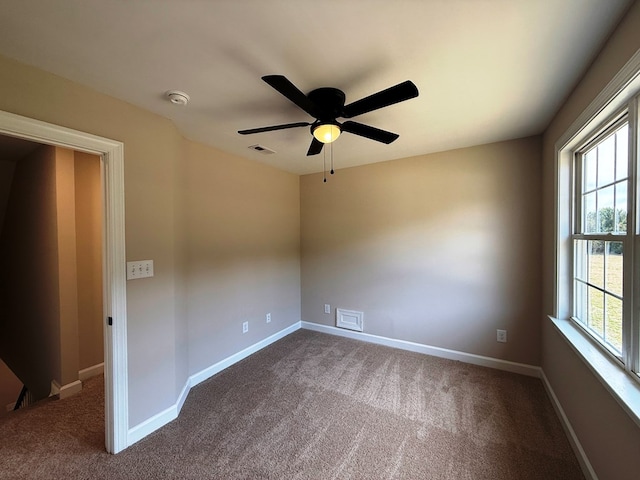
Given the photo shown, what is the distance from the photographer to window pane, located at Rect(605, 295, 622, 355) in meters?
1.46

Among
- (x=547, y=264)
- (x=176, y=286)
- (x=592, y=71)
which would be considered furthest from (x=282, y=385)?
(x=592, y=71)

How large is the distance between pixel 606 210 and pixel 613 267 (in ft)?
1.17

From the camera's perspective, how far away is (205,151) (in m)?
2.69

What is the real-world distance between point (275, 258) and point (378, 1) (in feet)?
9.82

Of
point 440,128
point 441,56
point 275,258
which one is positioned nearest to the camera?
point 441,56

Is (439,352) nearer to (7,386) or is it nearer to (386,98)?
(386,98)

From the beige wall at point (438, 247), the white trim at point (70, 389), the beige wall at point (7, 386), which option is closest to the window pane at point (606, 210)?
the beige wall at point (438, 247)

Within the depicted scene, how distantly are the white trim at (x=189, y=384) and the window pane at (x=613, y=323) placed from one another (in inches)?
118

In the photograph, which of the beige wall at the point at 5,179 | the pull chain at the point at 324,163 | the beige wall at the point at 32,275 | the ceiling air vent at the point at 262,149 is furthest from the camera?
the beige wall at the point at 5,179

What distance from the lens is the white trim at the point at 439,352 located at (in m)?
2.68

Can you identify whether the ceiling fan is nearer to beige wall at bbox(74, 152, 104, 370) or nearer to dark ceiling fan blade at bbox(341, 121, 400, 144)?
dark ceiling fan blade at bbox(341, 121, 400, 144)

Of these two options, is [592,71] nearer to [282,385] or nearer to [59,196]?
[282,385]

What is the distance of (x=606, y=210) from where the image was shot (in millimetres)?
1604

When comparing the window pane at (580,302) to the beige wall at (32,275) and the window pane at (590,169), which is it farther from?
the beige wall at (32,275)
